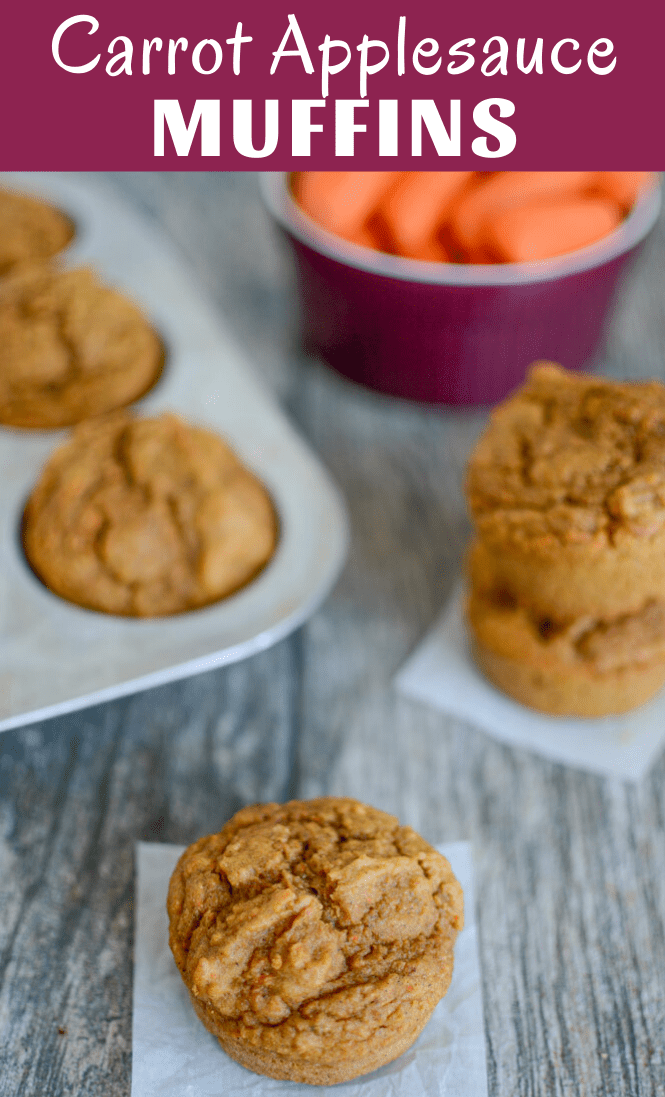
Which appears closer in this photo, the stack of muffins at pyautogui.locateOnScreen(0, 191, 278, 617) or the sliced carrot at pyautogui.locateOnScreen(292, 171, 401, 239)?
the stack of muffins at pyautogui.locateOnScreen(0, 191, 278, 617)

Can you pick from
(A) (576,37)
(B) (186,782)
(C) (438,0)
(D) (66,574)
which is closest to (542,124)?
(A) (576,37)

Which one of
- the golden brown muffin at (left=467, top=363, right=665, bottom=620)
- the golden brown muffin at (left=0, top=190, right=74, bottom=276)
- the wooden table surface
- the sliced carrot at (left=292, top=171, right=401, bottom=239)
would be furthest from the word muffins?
the golden brown muffin at (left=0, top=190, right=74, bottom=276)

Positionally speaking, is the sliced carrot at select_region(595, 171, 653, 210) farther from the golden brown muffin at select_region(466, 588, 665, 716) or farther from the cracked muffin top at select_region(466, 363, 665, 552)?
the golden brown muffin at select_region(466, 588, 665, 716)

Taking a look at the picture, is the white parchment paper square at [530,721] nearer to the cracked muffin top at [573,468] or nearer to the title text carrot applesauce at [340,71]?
the cracked muffin top at [573,468]

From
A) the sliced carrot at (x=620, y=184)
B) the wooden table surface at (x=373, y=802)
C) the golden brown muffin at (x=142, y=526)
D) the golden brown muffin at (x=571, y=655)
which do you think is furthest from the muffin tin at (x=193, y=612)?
the sliced carrot at (x=620, y=184)

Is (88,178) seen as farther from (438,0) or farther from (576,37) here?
(576,37)

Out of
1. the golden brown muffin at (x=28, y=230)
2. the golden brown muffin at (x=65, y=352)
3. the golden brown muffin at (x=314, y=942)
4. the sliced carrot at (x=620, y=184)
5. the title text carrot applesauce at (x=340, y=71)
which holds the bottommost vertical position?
the golden brown muffin at (x=314, y=942)
